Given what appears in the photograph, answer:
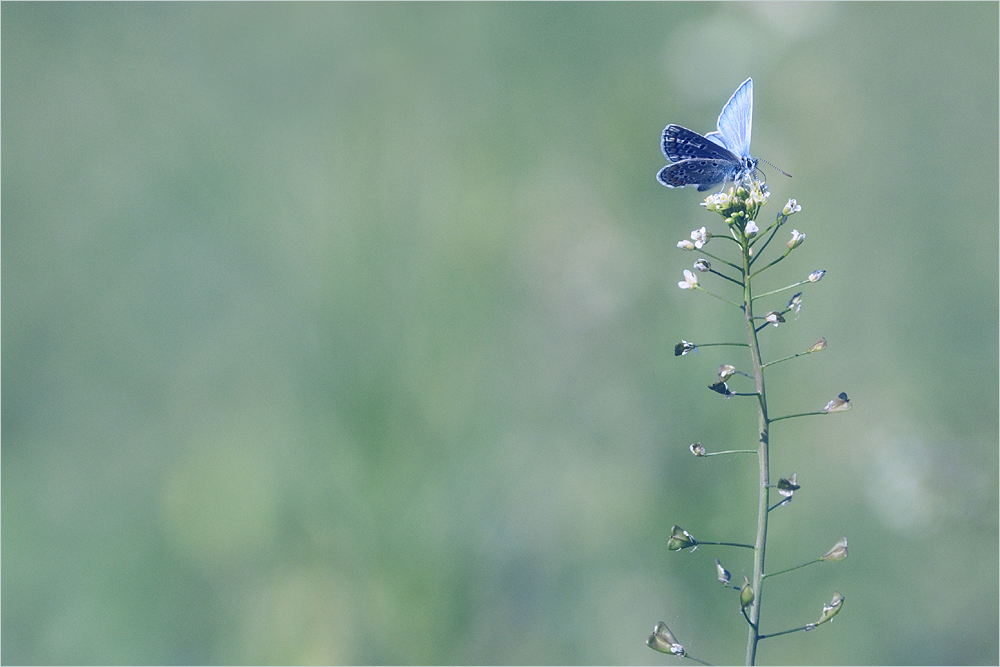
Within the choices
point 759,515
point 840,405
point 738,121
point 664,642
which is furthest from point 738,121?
point 664,642

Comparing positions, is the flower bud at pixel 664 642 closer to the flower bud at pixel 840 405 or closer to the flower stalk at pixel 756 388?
the flower stalk at pixel 756 388

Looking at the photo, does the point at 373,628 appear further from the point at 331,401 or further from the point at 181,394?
the point at 181,394

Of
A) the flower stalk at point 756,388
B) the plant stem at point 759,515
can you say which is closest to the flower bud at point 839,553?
the flower stalk at point 756,388

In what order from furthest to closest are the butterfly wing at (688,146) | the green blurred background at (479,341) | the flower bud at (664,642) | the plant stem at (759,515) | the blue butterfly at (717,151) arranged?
the green blurred background at (479,341)
the butterfly wing at (688,146)
the blue butterfly at (717,151)
the flower bud at (664,642)
the plant stem at (759,515)

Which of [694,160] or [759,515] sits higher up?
[694,160]

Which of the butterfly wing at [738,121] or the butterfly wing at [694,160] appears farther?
the butterfly wing at [694,160]

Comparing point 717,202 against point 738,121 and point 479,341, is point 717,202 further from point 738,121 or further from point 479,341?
point 479,341

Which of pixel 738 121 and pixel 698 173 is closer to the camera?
pixel 738 121

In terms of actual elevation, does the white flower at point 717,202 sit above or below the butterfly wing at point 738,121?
below
